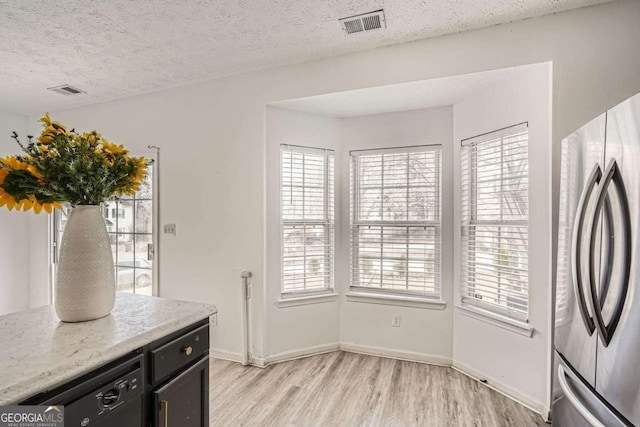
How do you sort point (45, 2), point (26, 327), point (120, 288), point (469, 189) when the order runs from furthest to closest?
point (120, 288)
point (469, 189)
point (45, 2)
point (26, 327)

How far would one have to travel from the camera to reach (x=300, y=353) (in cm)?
304

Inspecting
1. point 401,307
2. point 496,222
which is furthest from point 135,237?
point 496,222

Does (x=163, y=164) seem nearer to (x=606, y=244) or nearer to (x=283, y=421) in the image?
(x=283, y=421)

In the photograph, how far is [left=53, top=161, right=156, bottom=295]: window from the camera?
3.40 m

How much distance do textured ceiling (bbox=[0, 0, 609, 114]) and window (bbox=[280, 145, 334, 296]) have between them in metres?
0.95

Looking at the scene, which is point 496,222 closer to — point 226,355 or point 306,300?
point 306,300

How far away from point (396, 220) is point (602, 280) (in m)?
1.93

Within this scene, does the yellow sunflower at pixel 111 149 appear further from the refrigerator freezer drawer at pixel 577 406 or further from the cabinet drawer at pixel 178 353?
the refrigerator freezer drawer at pixel 577 406

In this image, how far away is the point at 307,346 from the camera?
3.09 metres

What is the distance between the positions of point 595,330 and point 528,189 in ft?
4.26

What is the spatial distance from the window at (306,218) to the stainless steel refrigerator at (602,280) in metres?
2.01

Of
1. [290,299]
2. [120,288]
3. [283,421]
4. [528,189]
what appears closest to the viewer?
[283,421]

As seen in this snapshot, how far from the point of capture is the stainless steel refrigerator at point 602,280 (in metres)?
1.07

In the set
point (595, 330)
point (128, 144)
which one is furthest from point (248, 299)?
point (595, 330)
